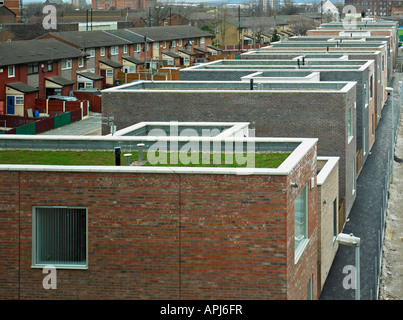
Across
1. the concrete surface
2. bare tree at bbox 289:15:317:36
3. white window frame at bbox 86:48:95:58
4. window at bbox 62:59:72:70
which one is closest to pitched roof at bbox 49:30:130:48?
white window frame at bbox 86:48:95:58

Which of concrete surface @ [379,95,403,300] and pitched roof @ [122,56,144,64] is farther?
pitched roof @ [122,56,144,64]

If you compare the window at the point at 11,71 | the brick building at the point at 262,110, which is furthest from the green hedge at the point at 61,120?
the brick building at the point at 262,110

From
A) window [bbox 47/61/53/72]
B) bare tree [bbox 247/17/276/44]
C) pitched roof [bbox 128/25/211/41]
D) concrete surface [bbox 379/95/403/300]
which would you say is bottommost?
concrete surface [bbox 379/95/403/300]

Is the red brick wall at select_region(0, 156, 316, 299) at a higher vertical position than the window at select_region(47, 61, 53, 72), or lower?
lower

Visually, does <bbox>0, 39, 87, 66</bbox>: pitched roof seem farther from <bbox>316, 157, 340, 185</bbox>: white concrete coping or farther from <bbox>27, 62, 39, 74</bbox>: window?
<bbox>316, 157, 340, 185</bbox>: white concrete coping

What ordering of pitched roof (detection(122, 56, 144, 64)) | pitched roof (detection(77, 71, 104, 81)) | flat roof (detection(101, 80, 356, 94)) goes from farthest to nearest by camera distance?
pitched roof (detection(122, 56, 144, 64)) < pitched roof (detection(77, 71, 104, 81)) < flat roof (detection(101, 80, 356, 94))

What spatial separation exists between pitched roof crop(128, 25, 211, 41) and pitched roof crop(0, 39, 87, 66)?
72.6ft

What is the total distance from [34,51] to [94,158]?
50960 mm

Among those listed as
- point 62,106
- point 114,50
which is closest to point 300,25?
point 114,50

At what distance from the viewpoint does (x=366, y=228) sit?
31.0m

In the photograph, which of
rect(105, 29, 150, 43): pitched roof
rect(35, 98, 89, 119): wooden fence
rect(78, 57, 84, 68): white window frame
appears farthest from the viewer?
rect(105, 29, 150, 43): pitched roof

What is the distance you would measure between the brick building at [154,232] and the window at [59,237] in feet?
0.09

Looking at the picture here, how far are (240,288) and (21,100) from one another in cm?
4849

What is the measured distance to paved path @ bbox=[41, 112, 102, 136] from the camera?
53656 mm
